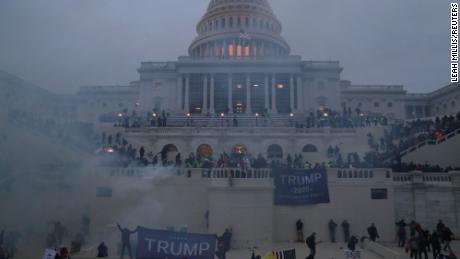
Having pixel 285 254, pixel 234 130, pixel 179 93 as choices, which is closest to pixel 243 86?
pixel 179 93

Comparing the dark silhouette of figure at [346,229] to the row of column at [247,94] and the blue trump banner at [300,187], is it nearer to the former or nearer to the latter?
the blue trump banner at [300,187]

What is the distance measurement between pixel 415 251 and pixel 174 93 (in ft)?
172

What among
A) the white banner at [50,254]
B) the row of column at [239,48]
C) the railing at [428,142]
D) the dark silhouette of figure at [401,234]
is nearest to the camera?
the white banner at [50,254]

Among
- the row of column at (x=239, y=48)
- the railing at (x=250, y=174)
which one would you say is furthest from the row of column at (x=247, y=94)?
the railing at (x=250, y=174)

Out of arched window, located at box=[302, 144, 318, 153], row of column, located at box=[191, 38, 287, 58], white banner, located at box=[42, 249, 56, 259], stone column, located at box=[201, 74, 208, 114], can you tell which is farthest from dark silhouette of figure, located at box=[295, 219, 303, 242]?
row of column, located at box=[191, 38, 287, 58]

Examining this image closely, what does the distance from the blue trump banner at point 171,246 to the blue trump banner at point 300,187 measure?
9083 mm

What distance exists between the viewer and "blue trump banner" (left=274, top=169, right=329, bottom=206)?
20.0 metres

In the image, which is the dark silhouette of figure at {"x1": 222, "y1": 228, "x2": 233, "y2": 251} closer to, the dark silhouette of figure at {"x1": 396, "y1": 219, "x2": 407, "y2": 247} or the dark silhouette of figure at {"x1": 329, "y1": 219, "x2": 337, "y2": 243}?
the dark silhouette of figure at {"x1": 329, "y1": 219, "x2": 337, "y2": 243}

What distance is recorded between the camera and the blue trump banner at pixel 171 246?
11.4 metres

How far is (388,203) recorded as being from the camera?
20.4 m

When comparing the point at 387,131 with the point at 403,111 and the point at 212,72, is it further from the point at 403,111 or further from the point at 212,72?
the point at 403,111

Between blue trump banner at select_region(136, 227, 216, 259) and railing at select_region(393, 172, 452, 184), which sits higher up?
railing at select_region(393, 172, 452, 184)

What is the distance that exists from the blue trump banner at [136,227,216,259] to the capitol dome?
219 feet

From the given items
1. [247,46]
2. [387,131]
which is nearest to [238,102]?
[247,46]
